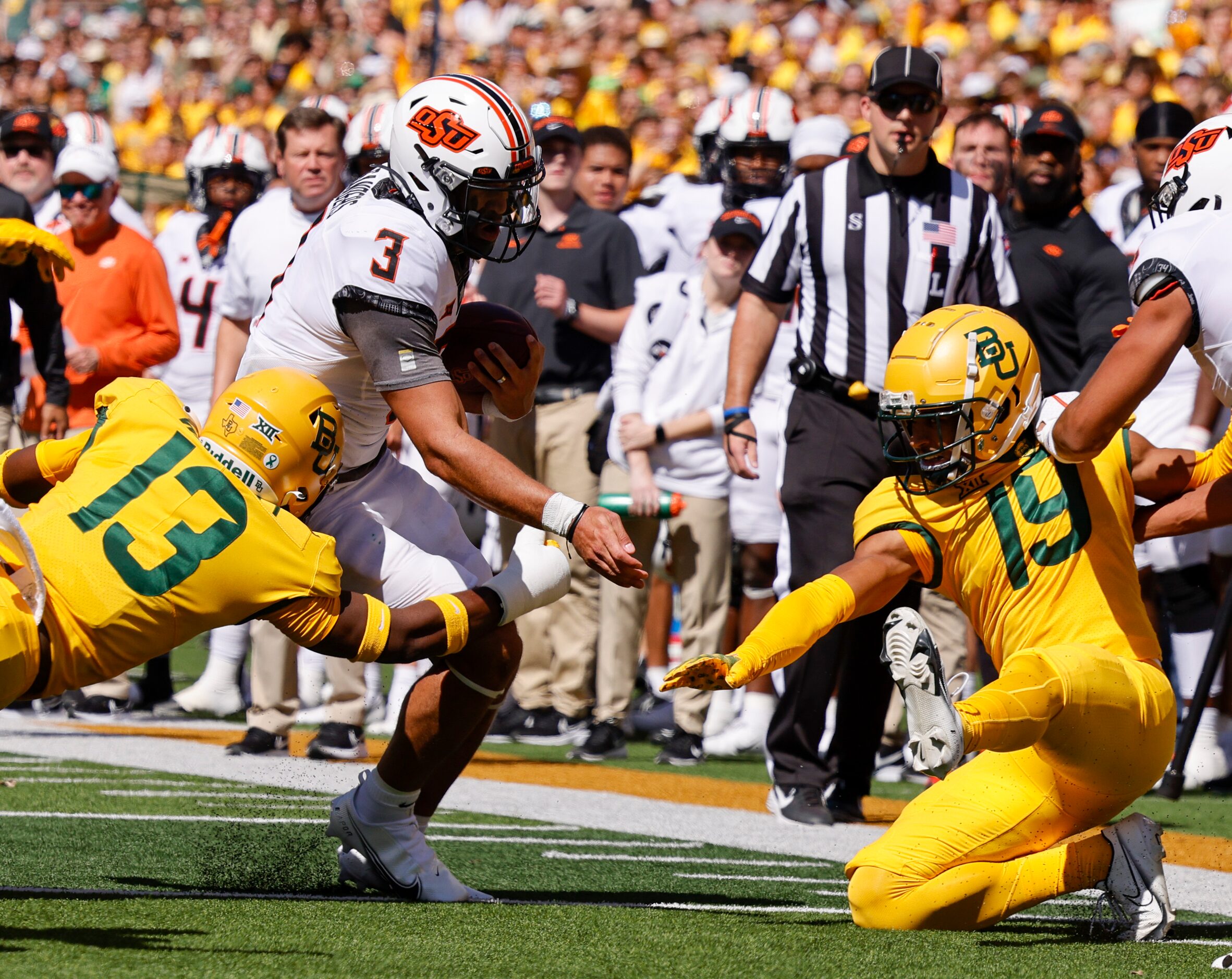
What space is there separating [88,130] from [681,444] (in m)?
3.39

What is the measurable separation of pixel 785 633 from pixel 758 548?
3.71m

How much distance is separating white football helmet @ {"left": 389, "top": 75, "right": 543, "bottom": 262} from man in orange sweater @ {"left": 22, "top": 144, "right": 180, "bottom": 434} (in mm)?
3554

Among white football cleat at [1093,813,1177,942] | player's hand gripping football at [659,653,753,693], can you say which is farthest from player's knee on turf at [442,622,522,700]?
white football cleat at [1093,813,1177,942]

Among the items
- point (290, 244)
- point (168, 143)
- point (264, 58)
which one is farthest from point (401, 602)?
point (264, 58)

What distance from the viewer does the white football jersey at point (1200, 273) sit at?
3574mm

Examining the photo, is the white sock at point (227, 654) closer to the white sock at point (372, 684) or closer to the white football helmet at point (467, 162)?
the white sock at point (372, 684)

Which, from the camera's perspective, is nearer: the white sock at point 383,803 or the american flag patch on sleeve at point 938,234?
the white sock at point 383,803

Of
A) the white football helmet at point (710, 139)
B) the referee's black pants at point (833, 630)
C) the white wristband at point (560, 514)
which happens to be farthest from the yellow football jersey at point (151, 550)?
the white football helmet at point (710, 139)

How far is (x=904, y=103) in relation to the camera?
5.31 metres

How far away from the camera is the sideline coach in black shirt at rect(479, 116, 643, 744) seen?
7125 millimetres

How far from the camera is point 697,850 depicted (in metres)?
4.76

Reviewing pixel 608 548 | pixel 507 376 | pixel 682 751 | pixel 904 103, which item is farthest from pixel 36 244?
pixel 682 751

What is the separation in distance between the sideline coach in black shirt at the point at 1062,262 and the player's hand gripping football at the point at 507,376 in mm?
2359

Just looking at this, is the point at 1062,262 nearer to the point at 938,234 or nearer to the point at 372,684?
the point at 938,234
